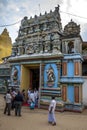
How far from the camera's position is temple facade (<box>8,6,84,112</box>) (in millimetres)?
14922

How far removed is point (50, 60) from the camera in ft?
52.5

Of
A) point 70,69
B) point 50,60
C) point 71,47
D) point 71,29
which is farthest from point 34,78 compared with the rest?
point 71,29

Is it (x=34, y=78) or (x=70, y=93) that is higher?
(x=34, y=78)

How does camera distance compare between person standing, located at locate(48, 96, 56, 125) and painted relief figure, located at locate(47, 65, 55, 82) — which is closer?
person standing, located at locate(48, 96, 56, 125)

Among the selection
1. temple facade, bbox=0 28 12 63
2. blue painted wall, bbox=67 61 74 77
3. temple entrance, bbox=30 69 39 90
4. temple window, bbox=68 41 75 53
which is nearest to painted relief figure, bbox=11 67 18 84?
temple entrance, bbox=30 69 39 90

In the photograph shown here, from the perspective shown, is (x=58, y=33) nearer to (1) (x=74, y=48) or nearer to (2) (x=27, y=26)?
(1) (x=74, y=48)

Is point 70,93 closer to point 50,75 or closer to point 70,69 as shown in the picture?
→ point 70,69

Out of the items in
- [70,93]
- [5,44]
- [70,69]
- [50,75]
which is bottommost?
[70,93]

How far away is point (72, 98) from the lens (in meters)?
14.8

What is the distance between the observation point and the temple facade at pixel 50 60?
587 inches

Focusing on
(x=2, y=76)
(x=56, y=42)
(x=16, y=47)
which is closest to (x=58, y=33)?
(x=56, y=42)

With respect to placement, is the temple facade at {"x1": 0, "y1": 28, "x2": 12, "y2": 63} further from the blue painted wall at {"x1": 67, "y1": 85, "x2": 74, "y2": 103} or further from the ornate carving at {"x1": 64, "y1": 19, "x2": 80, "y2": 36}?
the blue painted wall at {"x1": 67, "y1": 85, "x2": 74, "y2": 103}

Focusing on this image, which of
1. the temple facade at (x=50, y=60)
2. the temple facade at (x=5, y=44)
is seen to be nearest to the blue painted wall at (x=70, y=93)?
the temple facade at (x=50, y=60)

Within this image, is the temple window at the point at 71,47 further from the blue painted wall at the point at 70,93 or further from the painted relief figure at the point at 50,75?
the blue painted wall at the point at 70,93
